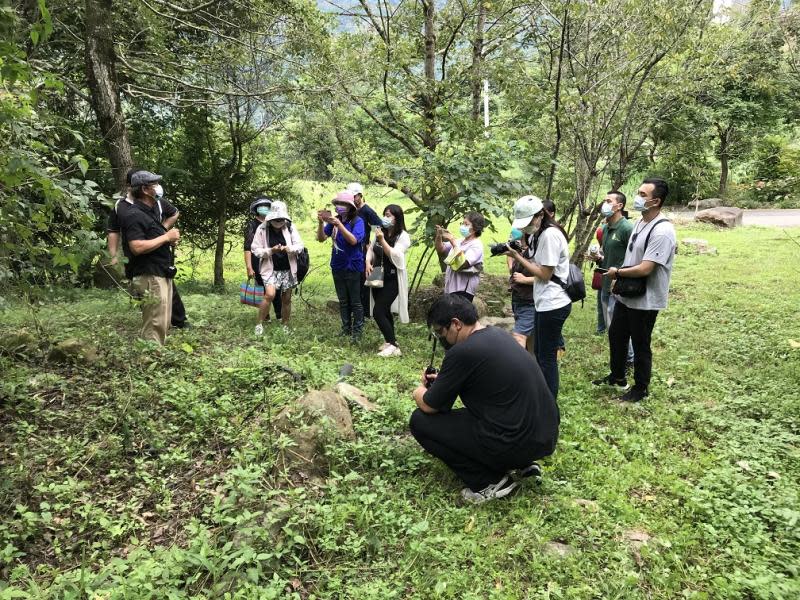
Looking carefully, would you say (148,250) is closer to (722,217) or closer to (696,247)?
(696,247)

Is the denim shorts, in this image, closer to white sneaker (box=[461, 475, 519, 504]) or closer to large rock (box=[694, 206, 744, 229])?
white sneaker (box=[461, 475, 519, 504])

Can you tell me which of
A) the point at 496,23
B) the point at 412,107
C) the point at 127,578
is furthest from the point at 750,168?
the point at 127,578

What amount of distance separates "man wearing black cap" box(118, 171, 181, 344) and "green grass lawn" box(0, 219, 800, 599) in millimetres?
369

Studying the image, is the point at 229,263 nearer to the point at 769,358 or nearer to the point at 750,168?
the point at 769,358

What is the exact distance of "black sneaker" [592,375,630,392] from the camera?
206 inches

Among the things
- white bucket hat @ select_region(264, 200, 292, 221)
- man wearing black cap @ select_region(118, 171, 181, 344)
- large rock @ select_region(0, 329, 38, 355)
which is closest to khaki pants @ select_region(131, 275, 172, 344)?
man wearing black cap @ select_region(118, 171, 181, 344)

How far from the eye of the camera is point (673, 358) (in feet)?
19.8

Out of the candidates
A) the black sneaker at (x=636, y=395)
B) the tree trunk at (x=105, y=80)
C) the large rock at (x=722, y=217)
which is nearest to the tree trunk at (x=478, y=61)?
the tree trunk at (x=105, y=80)

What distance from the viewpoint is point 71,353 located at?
15.2 feet

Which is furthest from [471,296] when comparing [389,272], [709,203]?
[709,203]

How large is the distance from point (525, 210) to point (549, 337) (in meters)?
1.10

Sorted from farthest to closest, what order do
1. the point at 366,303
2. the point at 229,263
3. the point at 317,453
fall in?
the point at 229,263 → the point at 366,303 → the point at 317,453

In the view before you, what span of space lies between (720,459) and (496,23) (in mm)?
8089

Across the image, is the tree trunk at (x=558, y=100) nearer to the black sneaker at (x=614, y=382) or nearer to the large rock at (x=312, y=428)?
the black sneaker at (x=614, y=382)
